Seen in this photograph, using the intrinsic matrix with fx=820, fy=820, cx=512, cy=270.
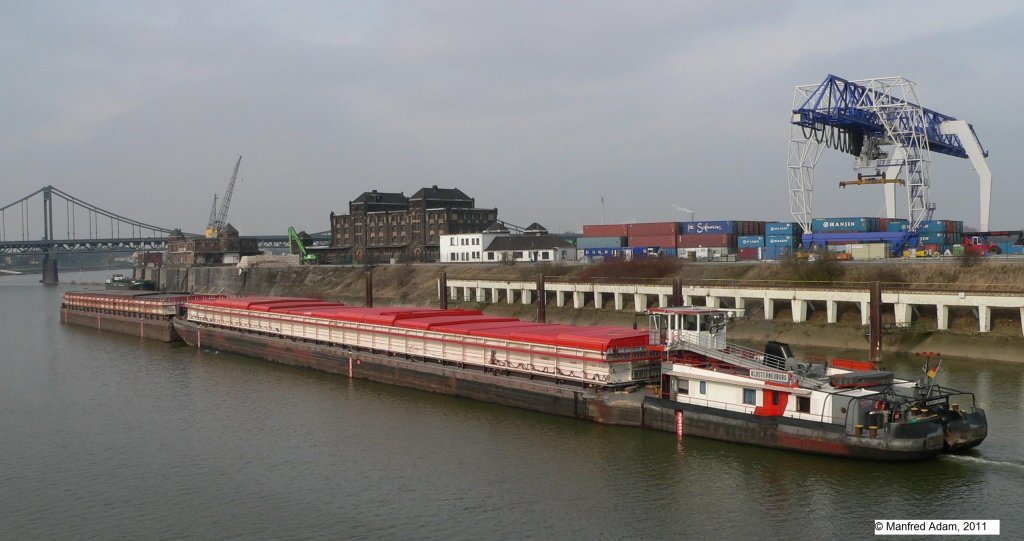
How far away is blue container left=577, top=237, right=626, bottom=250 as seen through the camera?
106 m

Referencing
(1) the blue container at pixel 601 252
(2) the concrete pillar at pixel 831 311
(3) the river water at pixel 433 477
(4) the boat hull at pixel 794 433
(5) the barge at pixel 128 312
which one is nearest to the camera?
(3) the river water at pixel 433 477

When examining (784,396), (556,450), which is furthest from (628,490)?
(784,396)

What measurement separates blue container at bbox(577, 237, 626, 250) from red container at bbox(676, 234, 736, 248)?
862cm

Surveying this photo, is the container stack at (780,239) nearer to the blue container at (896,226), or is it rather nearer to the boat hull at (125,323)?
the blue container at (896,226)

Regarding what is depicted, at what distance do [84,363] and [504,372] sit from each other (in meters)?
37.9

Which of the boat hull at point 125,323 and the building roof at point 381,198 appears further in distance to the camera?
the building roof at point 381,198

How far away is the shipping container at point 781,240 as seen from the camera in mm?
91062

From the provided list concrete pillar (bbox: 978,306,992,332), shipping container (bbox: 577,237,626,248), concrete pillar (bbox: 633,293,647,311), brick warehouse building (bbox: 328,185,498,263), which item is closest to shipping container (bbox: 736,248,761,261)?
shipping container (bbox: 577,237,626,248)

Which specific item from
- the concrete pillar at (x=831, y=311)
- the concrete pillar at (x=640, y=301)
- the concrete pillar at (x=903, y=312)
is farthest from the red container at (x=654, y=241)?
the concrete pillar at (x=903, y=312)

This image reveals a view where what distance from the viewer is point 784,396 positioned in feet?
103

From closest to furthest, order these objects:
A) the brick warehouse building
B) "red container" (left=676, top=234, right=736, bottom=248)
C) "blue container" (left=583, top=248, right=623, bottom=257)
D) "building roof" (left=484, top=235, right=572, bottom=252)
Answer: "red container" (left=676, top=234, right=736, bottom=248)
"blue container" (left=583, top=248, right=623, bottom=257)
"building roof" (left=484, top=235, right=572, bottom=252)
the brick warehouse building

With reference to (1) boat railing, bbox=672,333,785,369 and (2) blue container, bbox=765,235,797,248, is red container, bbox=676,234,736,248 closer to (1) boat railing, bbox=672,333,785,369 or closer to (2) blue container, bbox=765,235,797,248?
(2) blue container, bbox=765,235,797,248

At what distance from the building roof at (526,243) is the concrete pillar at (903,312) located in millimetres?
58457

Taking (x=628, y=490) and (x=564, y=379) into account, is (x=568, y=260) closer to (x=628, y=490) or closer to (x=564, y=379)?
(x=564, y=379)
